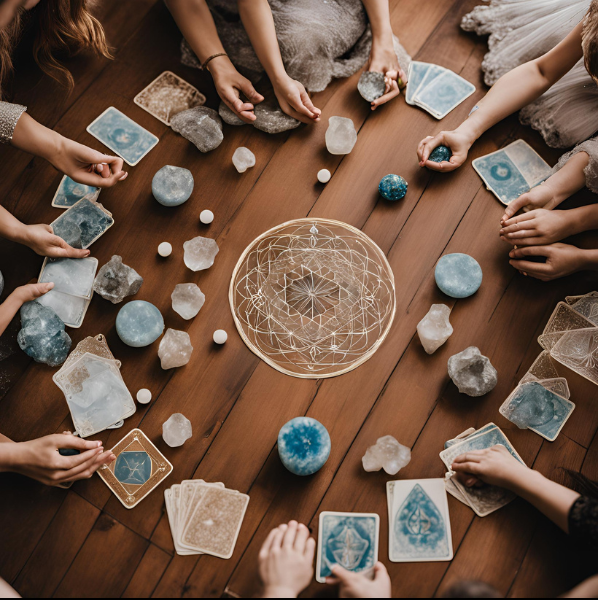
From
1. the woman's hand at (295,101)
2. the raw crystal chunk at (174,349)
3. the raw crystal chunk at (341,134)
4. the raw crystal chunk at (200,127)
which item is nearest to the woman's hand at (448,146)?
the raw crystal chunk at (341,134)

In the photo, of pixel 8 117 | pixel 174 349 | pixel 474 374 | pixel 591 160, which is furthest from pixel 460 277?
pixel 8 117

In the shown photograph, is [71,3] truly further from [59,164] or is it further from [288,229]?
[288,229]

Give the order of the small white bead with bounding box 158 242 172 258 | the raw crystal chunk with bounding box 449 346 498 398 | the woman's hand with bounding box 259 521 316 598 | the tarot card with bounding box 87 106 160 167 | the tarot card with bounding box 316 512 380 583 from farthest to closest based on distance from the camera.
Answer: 1. the tarot card with bounding box 87 106 160 167
2. the small white bead with bounding box 158 242 172 258
3. the raw crystal chunk with bounding box 449 346 498 398
4. the tarot card with bounding box 316 512 380 583
5. the woman's hand with bounding box 259 521 316 598

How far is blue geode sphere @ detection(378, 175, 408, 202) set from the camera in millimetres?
1499

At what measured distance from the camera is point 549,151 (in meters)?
1.59

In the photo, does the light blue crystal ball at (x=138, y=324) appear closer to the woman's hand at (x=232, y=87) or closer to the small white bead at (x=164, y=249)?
the small white bead at (x=164, y=249)

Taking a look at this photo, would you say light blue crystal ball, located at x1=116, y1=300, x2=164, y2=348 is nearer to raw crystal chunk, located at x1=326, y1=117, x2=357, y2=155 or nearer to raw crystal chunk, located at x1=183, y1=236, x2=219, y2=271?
raw crystal chunk, located at x1=183, y1=236, x2=219, y2=271

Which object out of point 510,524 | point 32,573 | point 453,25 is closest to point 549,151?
point 453,25

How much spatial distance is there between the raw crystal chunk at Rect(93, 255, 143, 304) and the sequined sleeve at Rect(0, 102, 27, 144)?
1.46 ft

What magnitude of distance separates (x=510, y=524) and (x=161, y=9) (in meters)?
1.95

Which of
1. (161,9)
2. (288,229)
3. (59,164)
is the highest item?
(161,9)

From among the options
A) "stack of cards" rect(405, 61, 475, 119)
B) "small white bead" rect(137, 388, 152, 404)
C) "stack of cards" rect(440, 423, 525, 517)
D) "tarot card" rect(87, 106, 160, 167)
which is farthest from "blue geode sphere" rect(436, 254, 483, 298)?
"tarot card" rect(87, 106, 160, 167)

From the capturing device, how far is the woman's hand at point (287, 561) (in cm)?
115

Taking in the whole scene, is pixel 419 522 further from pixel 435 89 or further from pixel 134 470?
pixel 435 89
